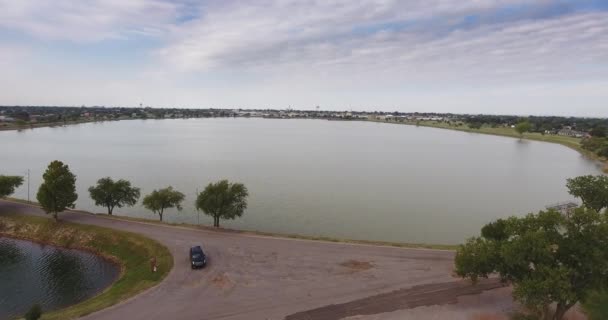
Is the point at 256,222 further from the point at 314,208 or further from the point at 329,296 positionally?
the point at 329,296

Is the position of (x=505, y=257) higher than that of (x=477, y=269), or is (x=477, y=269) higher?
(x=505, y=257)

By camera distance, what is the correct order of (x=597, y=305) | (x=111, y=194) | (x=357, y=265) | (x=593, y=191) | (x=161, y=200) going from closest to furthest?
1. (x=597, y=305)
2. (x=357, y=265)
3. (x=593, y=191)
4. (x=161, y=200)
5. (x=111, y=194)

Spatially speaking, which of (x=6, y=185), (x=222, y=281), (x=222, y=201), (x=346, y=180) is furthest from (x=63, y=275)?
(x=346, y=180)

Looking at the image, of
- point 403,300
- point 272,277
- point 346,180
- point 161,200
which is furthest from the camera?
point 346,180

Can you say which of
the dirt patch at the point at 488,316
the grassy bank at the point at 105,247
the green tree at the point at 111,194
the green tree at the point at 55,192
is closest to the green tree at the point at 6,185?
the grassy bank at the point at 105,247

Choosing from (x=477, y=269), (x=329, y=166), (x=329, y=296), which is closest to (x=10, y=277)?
(x=329, y=296)

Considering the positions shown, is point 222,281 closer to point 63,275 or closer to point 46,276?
point 63,275
